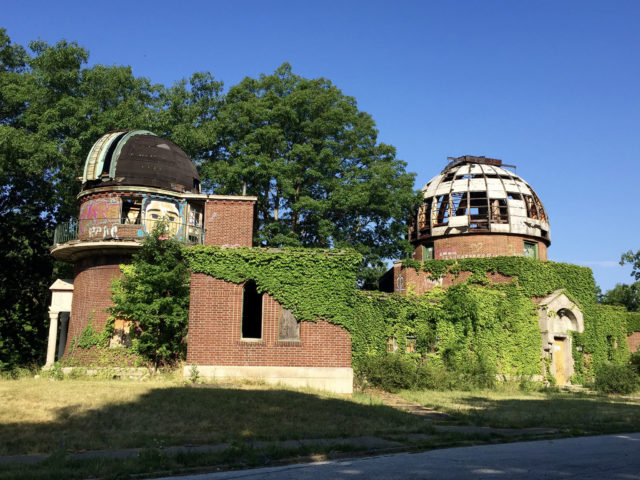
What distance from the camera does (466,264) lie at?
30609 mm

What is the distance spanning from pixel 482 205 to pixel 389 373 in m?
17.1

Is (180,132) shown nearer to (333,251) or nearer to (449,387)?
(333,251)

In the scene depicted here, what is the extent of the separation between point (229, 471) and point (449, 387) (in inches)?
650

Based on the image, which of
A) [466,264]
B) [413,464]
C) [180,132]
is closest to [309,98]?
[180,132]

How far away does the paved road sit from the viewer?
731 cm

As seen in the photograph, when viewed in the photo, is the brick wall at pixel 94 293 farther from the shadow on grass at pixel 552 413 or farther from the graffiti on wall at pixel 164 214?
the shadow on grass at pixel 552 413

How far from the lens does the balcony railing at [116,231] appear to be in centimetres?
2389

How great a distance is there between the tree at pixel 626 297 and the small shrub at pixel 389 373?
38.8m

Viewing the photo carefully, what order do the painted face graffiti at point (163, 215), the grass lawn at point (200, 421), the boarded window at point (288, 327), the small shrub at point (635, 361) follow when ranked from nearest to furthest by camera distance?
the grass lawn at point (200, 421), the boarded window at point (288, 327), the painted face graffiti at point (163, 215), the small shrub at point (635, 361)

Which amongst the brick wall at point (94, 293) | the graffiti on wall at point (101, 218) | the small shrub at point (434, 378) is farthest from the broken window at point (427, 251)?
the graffiti on wall at point (101, 218)

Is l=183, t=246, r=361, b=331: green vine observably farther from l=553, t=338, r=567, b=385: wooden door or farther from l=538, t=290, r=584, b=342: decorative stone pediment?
l=553, t=338, r=567, b=385: wooden door

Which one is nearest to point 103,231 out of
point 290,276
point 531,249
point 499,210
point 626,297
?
point 290,276

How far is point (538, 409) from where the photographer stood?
54.2 ft

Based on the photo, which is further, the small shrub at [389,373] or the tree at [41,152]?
the tree at [41,152]
